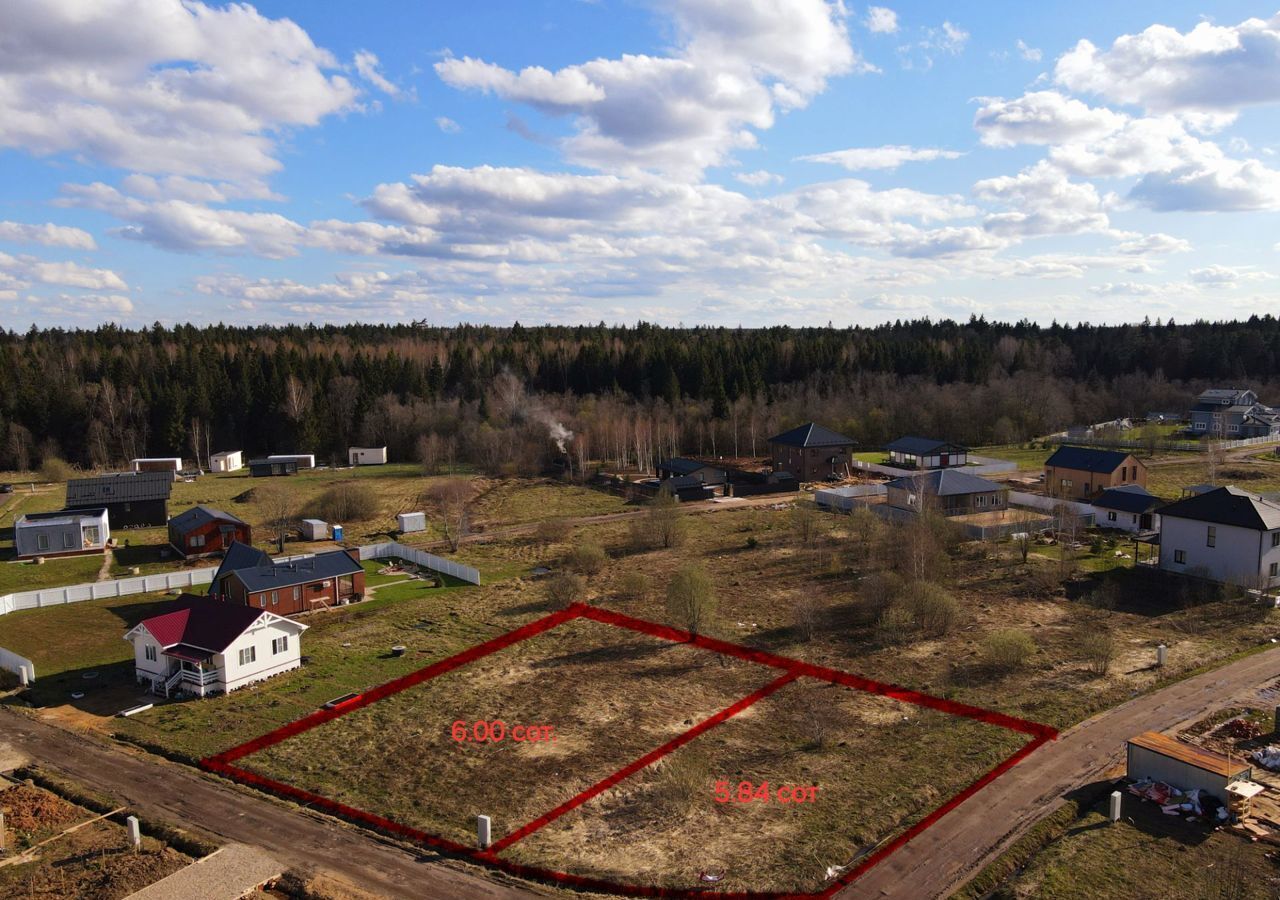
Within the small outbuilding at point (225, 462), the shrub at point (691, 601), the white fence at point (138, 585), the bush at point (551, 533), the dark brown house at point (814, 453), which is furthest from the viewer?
the small outbuilding at point (225, 462)

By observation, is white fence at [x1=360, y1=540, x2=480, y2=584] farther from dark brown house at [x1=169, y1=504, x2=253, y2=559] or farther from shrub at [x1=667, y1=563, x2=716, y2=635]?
shrub at [x1=667, y1=563, x2=716, y2=635]

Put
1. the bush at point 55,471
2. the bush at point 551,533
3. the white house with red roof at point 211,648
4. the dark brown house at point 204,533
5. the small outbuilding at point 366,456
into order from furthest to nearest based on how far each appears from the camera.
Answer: the small outbuilding at point 366,456 < the bush at point 55,471 < the bush at point 551,533 < the dark brown house at point 204,533 < the white house with red roof at point 211,648

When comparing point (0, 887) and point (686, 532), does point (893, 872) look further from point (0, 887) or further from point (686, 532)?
point (686, 532)

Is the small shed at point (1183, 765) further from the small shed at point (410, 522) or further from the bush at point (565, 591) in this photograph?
the small shed at point (410, 522)

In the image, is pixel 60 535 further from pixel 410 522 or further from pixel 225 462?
pixel 225 462

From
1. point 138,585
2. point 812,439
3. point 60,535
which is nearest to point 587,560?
point 138,585

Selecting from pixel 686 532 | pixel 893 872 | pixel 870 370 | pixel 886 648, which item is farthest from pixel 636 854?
pixel 870 370

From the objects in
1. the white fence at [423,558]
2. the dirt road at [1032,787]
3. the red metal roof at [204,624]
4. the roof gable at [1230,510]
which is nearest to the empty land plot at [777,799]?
the dirt road at [1032,787]
